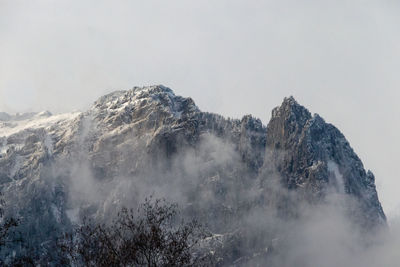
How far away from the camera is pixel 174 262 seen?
78812 millimetres

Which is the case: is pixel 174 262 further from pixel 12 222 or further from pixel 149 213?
pixel 12 222

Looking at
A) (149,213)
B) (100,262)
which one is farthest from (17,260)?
(149,213)

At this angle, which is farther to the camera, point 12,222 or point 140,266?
point 140,266

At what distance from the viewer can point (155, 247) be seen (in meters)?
79.3

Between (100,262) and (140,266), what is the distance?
687 cm

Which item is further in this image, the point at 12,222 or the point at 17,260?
the point at 17,260

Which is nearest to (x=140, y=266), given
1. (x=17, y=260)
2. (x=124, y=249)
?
(x=124, y=249)

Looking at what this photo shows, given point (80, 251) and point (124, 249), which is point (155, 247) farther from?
point (80, 251)

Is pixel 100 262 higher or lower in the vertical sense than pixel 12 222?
lower

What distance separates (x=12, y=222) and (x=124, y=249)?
1466cm

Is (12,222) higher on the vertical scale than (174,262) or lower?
higher

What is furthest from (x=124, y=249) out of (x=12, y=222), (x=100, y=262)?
(x=12, y=222)

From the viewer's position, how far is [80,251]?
7831cm

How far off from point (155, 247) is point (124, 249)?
4066 mm
